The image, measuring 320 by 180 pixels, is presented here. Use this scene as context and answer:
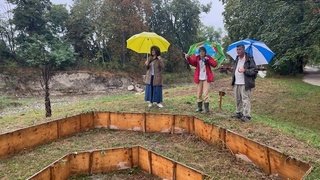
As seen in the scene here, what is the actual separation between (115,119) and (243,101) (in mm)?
2691

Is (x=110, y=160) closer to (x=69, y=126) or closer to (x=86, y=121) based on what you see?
(x=69, y=126)

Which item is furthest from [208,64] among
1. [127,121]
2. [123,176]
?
[123,176]

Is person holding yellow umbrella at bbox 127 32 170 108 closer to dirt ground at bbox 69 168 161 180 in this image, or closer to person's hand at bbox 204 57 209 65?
person's hand at bbox 204 57 209 65

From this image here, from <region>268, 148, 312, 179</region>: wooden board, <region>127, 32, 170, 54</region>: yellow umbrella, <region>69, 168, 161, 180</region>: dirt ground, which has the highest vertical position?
<region>127, 32, 170, 54</region>: yellow umbrella

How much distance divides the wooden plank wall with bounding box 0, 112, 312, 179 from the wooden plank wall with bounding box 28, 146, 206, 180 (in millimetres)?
1080

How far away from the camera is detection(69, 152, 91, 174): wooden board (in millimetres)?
4977

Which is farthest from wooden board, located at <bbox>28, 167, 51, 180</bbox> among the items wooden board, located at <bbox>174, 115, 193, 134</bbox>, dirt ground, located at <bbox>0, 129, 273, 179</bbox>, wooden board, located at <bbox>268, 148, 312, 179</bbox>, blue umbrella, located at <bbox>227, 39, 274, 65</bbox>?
blue umbrella, located at <bbox>227, 39, 274, 65</bbox>

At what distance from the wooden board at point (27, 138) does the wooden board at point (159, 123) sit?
1834 mm

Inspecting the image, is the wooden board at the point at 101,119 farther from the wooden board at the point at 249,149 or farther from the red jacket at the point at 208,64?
the wooden board at the point at 249,149

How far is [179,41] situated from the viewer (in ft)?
95.5

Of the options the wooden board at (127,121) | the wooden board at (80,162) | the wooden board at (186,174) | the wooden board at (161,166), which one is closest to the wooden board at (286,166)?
the wooden board at (186,174)

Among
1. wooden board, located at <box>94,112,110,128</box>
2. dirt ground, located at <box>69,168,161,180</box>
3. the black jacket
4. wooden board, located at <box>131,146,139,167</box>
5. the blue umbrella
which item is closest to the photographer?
dirt ground, located at <box>69,168,161,180</box>

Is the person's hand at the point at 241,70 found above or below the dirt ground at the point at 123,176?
above

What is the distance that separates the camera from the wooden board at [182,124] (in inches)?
252
